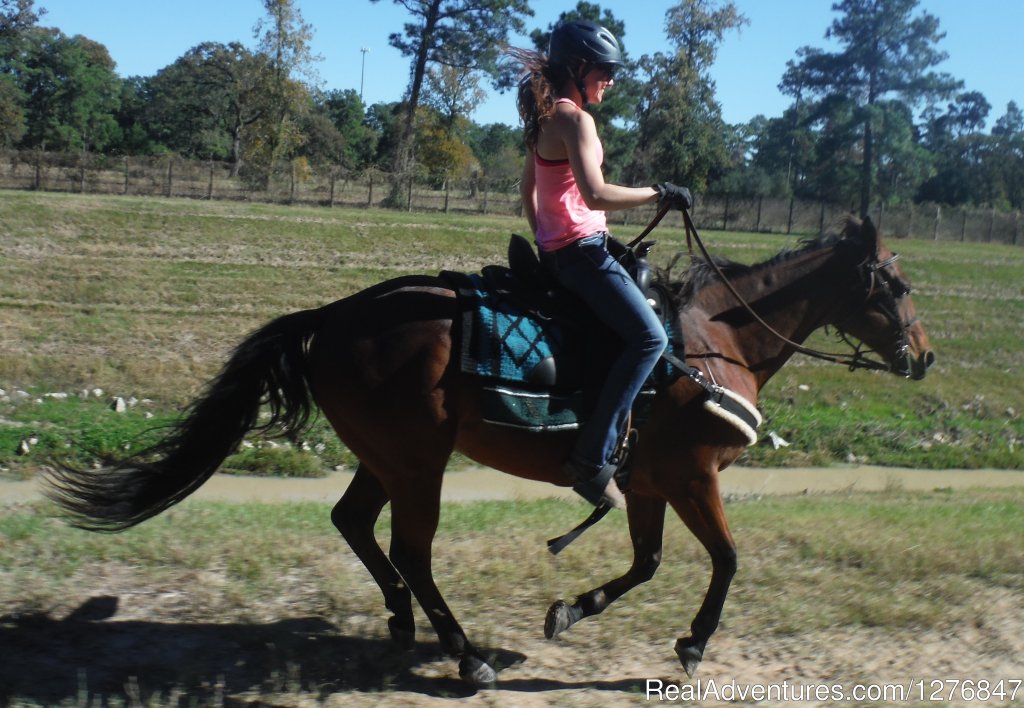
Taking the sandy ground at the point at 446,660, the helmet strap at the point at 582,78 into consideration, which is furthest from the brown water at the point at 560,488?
the helmet strap at the point at 582,78

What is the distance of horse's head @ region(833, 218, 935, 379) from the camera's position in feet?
19.6

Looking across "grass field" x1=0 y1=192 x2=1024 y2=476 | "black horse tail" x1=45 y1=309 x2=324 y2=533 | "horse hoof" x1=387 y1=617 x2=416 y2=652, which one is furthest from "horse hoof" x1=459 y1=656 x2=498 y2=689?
"grass field" x1=0 y1=192 x2=1024 y2=476

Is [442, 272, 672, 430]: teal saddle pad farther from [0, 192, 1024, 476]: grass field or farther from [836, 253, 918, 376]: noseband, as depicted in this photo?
[0, 192, 1024, 476]: grass field

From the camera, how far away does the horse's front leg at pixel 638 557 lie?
5.48 meters

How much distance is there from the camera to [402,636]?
5.30 meters

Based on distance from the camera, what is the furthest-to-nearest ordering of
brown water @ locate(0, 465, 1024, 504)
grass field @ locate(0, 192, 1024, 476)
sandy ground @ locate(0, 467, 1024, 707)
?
grass field @ locate(0, 192, 1024, 476), brown water @ locate(0, 465, 1024, 504), sandy ground @ locate(0, 467, 1024, 707)

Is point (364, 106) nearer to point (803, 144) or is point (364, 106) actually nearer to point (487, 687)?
point (803, 144)

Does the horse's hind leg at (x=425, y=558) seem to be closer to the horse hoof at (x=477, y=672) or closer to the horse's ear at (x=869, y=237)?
the horse hoof at (x=477, y=672)

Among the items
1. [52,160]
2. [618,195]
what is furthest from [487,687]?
[52,160]

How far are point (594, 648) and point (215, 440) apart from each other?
2.25 metres

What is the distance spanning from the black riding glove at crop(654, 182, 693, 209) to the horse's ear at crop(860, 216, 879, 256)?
154 centimetres

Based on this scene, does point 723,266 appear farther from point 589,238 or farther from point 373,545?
point 373,545

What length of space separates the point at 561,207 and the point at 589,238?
20cm

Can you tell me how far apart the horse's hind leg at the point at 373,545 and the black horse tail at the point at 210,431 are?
0.55 metres
